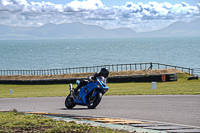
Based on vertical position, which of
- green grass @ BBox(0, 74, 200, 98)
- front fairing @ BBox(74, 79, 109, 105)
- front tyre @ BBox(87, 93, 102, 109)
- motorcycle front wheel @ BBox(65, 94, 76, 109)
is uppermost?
front fairing @ BBox(74, 79, 109, 105)

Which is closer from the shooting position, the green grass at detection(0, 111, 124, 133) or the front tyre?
the green grass at detection(0, 111, 124, 133)

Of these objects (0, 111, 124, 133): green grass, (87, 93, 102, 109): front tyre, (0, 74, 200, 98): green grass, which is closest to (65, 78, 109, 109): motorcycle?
(87, 93, 102, 109): front tyre

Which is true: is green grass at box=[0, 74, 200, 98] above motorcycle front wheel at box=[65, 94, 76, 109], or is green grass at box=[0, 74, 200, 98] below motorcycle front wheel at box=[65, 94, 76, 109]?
below

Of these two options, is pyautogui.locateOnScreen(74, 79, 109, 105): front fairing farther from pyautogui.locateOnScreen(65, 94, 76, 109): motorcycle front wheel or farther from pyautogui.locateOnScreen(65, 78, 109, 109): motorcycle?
pyautogui.locateOnScreen(65, 94, 76, 109): motorcycle front wheel

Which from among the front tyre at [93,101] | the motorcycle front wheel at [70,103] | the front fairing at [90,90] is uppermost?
the front fairing at [90,90]

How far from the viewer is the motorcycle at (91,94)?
1194 centimetres

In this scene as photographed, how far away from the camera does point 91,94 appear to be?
12492mm

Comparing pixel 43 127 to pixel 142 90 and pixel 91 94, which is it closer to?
pixel 91 94

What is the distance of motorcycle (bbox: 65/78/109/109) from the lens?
11943 mm

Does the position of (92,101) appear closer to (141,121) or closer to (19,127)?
(141,121)

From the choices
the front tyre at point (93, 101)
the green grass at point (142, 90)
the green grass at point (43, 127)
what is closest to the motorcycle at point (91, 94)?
the front tyre at point (93, 101)

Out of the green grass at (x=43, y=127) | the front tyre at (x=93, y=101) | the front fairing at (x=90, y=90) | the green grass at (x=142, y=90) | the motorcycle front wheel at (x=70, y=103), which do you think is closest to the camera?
the green grass at (x=43, y=127)

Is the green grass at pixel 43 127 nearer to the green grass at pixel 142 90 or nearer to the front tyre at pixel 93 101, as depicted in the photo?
the front tyre at pixel 93 101

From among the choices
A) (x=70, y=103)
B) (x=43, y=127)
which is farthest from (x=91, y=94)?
(x=43, y=127)
